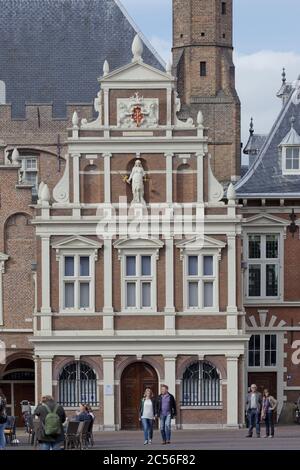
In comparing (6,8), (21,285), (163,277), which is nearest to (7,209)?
(21,285)

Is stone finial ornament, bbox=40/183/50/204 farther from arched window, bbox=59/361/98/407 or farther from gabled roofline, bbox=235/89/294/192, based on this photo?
gabled roofline, bbox=235/89/294/192

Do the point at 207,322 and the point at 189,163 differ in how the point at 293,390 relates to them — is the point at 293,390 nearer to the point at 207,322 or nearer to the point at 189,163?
the point at 207,322

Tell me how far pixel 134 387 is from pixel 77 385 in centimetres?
186

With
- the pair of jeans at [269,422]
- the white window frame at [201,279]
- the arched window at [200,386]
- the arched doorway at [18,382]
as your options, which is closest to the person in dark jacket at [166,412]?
the pair of jeans at [269,422]

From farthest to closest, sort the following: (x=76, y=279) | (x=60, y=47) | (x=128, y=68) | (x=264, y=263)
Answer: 1. (x=60, y=47)
2. (x=264, y=263)
3. (x=76, y=279)
4. (x=128, y=68)

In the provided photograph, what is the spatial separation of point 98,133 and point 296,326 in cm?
1043

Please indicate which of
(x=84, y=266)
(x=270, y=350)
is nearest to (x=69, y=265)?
(x=84, y=266)

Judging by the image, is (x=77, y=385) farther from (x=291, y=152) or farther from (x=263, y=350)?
(x=291, y=152)

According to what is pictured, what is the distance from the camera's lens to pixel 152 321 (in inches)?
1823

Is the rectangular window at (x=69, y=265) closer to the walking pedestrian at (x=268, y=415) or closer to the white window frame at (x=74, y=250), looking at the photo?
the white window frame at (x=74, y=250)

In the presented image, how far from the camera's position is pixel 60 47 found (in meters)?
61.8

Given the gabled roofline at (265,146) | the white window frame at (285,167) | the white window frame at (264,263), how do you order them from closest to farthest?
1. the white window frame at (264,263)
2. the gabled roofline at (265,146)
3. the white window frame at (285,167)

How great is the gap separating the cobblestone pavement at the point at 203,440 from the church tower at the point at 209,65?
22.5 m

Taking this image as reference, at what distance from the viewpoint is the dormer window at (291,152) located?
5228cm
